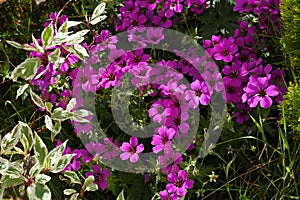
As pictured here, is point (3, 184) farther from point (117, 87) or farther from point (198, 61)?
point (198, 61)

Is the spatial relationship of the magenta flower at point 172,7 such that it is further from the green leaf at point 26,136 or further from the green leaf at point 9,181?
the green leaf at point 9,181

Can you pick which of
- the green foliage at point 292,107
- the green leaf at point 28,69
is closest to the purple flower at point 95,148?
the green leaf at point 28,69

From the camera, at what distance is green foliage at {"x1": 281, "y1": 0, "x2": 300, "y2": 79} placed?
1709 millimetres

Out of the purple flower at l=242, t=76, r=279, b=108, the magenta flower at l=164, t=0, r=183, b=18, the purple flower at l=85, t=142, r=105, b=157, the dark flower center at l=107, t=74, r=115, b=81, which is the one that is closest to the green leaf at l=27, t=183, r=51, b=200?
the purple flower at l=85, t=142, r=105, b=157

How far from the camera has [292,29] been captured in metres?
1.75

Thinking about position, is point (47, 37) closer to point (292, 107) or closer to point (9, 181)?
point (9, 181)

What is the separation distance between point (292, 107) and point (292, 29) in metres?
0.24

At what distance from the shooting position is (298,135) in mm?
1790

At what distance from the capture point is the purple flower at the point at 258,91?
1769mm

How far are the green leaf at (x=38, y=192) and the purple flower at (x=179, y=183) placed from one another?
0.45 m

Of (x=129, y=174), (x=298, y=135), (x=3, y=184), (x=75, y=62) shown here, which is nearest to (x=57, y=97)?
(x=75, y=62)

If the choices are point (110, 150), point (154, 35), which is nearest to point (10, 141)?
point (110, 150)

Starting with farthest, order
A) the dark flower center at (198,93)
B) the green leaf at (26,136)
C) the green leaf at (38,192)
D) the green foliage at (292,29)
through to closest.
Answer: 1. the dark flower center at (198,93)
2. the green foliage at (292,29)
3. the green leaf at (26,136)
4. the green leaf at (38,192)

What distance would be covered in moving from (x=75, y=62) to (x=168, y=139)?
444mm
